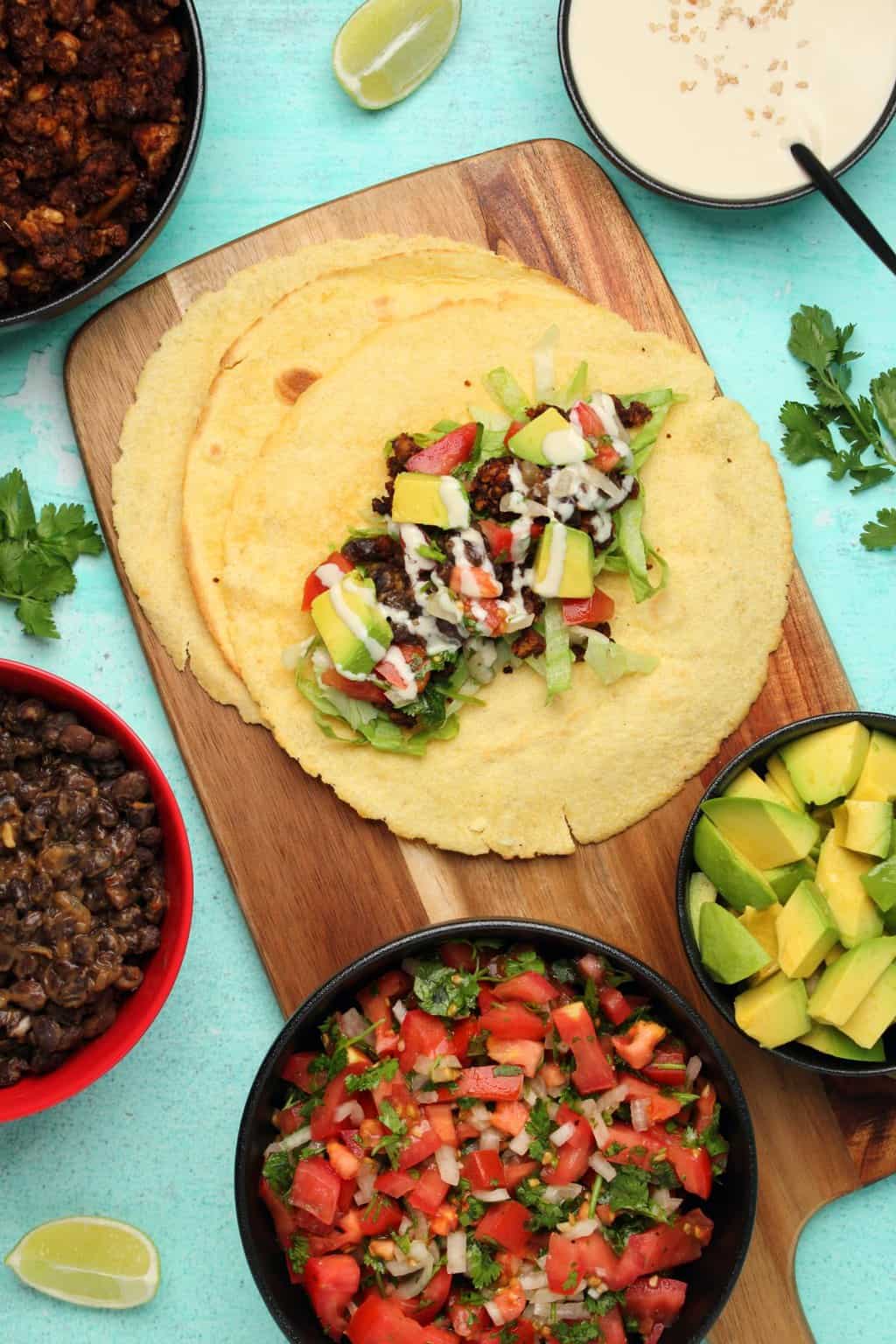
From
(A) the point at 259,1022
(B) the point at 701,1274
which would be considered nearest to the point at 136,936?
(A) the point at 259,1022

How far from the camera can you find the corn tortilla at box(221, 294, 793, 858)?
13.3 ft

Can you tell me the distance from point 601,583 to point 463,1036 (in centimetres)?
153

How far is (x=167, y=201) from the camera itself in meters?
3.87

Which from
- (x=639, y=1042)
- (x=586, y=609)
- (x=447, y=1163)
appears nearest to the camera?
(x=447, y=1163)

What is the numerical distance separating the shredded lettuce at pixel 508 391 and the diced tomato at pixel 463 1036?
→ 1950mm

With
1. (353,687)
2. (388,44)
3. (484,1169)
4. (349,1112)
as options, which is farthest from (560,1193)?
(388,44)

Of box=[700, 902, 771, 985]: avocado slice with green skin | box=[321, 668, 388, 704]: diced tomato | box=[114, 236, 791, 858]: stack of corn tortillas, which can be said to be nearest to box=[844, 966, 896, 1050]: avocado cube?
box=[700, 902, 771, 985]: avocado slice with green skin

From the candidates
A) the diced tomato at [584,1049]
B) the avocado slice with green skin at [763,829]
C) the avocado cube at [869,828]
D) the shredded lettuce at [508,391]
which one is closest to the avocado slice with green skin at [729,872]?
the avocado slice with green skin at [763,829]

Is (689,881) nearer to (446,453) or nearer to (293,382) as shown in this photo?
(446,453)

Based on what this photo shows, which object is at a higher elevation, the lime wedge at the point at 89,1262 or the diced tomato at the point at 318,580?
the diced tomato at the point at 318,580

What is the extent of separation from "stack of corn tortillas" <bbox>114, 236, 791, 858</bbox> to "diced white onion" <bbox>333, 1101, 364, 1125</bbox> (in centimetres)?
87

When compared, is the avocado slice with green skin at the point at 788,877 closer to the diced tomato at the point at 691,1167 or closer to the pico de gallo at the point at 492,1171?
the pico de gallo at the point at 492,1171

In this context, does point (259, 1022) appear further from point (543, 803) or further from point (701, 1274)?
Result: point (701, 1274)

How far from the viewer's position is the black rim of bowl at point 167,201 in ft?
12.6
